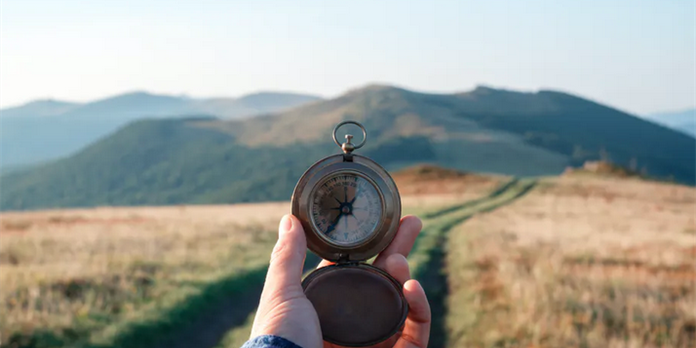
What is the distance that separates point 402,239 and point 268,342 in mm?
1083

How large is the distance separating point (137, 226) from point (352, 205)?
18950mm

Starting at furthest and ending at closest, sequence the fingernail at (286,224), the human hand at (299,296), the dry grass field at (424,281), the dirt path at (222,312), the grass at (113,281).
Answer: the dirt path at (222,312)
the dry grass field at (424,281)
the grass at (113,281)
the fingernail at (286,224)
the human hand at (299,296)

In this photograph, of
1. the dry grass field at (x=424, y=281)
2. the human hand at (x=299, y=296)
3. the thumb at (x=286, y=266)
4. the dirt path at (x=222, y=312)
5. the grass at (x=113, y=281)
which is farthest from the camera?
the dirt path at (x=222, y=312)

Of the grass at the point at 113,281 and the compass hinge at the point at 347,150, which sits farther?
the grass at the point at 113,281

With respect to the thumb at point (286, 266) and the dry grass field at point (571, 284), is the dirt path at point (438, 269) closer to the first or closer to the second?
the dry grass field at point (571, 284)

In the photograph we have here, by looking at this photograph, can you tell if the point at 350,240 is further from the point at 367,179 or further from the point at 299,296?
the point at 299,296

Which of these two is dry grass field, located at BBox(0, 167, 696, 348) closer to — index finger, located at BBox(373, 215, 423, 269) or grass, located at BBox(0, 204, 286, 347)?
grass, located at BBox(0, 204, 286, 347)

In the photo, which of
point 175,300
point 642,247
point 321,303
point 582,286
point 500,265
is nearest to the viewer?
point 321,303

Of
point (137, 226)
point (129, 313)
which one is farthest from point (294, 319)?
point (137, 226)

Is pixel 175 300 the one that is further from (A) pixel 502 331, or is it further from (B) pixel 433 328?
(A) pixel 502 331

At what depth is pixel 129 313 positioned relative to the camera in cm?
959

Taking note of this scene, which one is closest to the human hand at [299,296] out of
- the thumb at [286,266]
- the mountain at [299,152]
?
the thumb at [286,266]

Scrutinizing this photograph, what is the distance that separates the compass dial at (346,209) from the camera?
3.44 m

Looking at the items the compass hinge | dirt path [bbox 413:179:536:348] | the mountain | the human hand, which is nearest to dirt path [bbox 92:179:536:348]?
dirt path [bbox 413:179:536:348]
